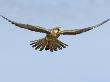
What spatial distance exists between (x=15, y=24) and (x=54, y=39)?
281 centimetres

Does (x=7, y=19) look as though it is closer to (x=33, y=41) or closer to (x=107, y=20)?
(x=33, y=41)

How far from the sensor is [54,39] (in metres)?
26.3

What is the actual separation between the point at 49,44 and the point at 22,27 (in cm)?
220

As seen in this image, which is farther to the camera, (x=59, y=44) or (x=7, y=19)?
(x=59, y=44)

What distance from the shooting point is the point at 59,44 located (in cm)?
2655

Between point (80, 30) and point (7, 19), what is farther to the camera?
point (80, 30)

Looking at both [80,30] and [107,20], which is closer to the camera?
[107,20]

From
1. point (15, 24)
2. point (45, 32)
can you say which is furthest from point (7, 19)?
point (45, 32)

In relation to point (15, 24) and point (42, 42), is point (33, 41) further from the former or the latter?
point (15, 24)

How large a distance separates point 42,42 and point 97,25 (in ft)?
10.7

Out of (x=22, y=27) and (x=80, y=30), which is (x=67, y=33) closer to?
(x=80, y=30)

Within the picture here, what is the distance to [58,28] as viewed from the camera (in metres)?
26.2

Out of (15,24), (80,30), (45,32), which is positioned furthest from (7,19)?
(80,30)

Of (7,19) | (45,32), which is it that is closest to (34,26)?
(45,32)
